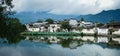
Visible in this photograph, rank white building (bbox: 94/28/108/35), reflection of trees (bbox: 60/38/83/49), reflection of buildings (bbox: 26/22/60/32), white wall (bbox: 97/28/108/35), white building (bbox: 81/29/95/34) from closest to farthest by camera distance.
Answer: reflection of trees (bbox: 60/38/83/49)
white wall (bbox: 97/28/108/35)
white building (bbox: 94/28/108/35)
white building (bbox: 81/29/95/34)
reflection of buildings (bbox: 26/22/60/32)

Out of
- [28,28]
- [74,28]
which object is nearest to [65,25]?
[74,28]

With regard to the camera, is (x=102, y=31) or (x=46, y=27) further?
(x=46, y=27)

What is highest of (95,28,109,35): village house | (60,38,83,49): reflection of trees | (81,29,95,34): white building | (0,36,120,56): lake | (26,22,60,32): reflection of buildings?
(0,36,120,56): lake

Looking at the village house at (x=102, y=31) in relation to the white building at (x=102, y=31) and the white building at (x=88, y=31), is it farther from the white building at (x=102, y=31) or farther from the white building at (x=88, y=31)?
the white building at (x=88, y=31)

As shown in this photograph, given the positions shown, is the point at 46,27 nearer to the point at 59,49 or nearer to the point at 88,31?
the point at 88,31

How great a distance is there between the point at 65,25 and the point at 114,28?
969 inches

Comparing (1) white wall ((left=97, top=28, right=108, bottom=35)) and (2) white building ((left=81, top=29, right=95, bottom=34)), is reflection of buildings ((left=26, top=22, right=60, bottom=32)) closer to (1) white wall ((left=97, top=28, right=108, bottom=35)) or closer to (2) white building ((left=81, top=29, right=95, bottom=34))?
(2) white building ((left=81, top=29, right=95, bottom=34))

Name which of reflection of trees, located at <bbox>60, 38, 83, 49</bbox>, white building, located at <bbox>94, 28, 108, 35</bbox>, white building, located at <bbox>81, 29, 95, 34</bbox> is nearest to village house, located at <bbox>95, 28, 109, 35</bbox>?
white building, located at <bbox>94, 28, 108, 35</bbox>

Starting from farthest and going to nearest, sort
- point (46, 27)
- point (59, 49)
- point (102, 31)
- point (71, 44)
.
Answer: point (46, 27) < point (102, 31) < point (71, 44) < point (59, 49)

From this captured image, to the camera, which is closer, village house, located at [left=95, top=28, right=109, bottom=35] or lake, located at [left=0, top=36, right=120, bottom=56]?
lake, located at [left=0, top=36, right=120, bottom=56]

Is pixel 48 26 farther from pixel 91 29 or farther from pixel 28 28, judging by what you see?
pixel 91 29

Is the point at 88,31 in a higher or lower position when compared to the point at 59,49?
lower

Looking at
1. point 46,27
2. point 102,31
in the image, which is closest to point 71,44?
point 102,31

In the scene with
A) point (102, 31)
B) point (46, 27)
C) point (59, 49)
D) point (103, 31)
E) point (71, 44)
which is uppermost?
point (59, 49)
